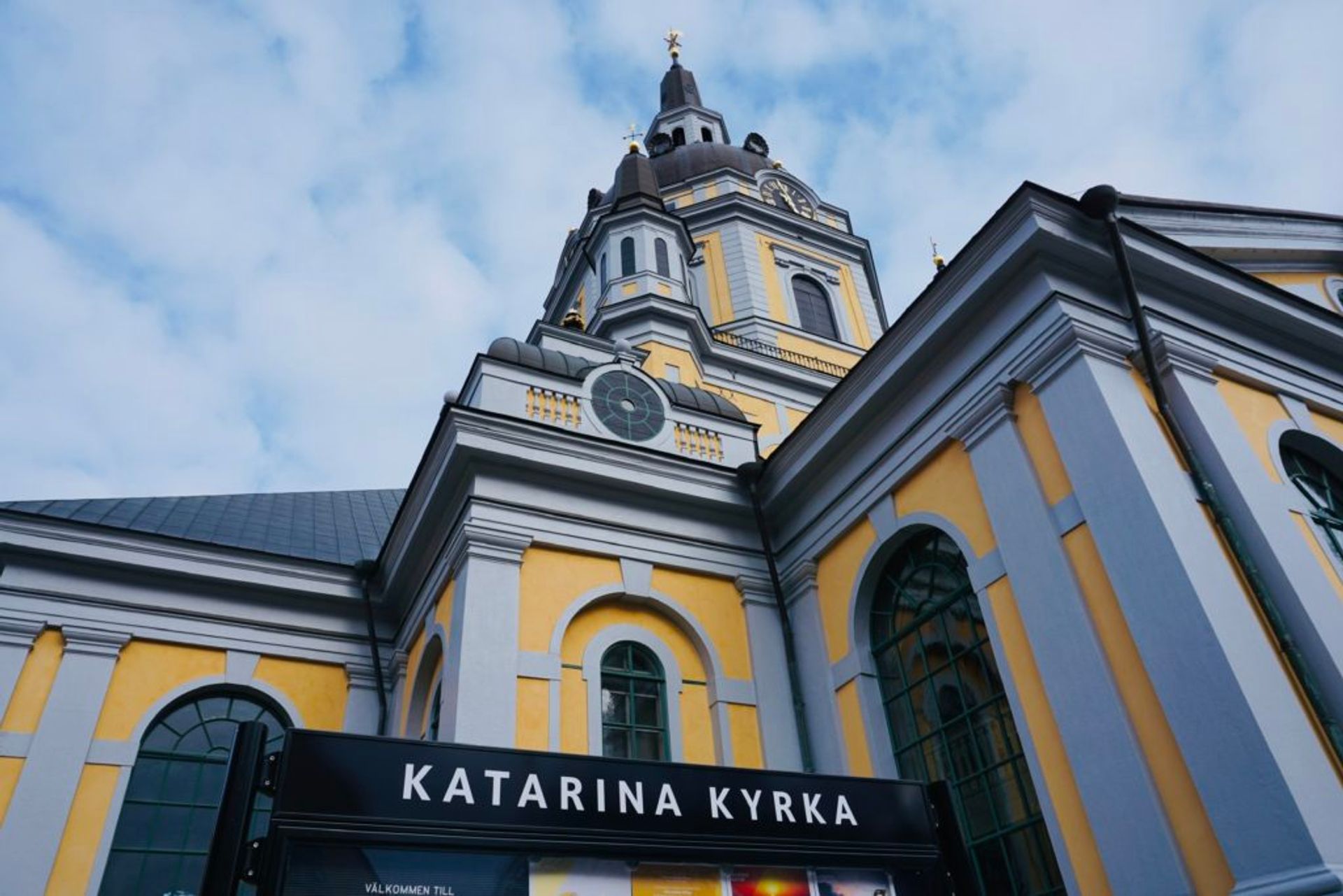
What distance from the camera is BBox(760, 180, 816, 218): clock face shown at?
74.4ft

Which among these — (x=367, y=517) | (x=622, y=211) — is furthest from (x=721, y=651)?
(x=622, y=211)

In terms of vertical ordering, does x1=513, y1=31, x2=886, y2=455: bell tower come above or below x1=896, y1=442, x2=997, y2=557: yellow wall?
above

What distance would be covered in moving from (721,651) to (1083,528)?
3.96m

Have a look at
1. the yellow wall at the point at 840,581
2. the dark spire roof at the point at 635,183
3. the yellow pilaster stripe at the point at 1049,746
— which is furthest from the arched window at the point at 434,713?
the dark spire roof at the point at 635,183

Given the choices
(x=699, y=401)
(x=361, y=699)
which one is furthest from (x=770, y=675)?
(x=361, y=699)

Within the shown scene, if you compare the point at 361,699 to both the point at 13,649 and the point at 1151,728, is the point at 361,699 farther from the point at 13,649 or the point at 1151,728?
the point at 1151,728

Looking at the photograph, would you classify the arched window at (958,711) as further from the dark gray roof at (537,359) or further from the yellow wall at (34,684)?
the yellow wall at (34,684)

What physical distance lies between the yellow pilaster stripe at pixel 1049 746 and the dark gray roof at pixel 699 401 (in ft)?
15.1

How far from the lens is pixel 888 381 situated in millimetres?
8938

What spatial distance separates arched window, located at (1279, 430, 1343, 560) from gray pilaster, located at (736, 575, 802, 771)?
470 cm

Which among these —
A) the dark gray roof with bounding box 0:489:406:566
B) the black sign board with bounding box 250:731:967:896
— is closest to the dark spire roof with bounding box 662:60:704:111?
the dark gray roof with bounding box 0:489:406:566

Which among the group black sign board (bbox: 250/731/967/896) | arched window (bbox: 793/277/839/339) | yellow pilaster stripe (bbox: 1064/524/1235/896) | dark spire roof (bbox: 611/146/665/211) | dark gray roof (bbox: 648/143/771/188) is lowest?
black sign board (bbox: 250/731/967/896)

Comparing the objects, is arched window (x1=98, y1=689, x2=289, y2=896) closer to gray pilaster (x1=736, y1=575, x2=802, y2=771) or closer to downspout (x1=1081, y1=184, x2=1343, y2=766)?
gray pilaster (x1=736, y1=575, x2=802, y2=771)

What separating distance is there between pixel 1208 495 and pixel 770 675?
174 inches
